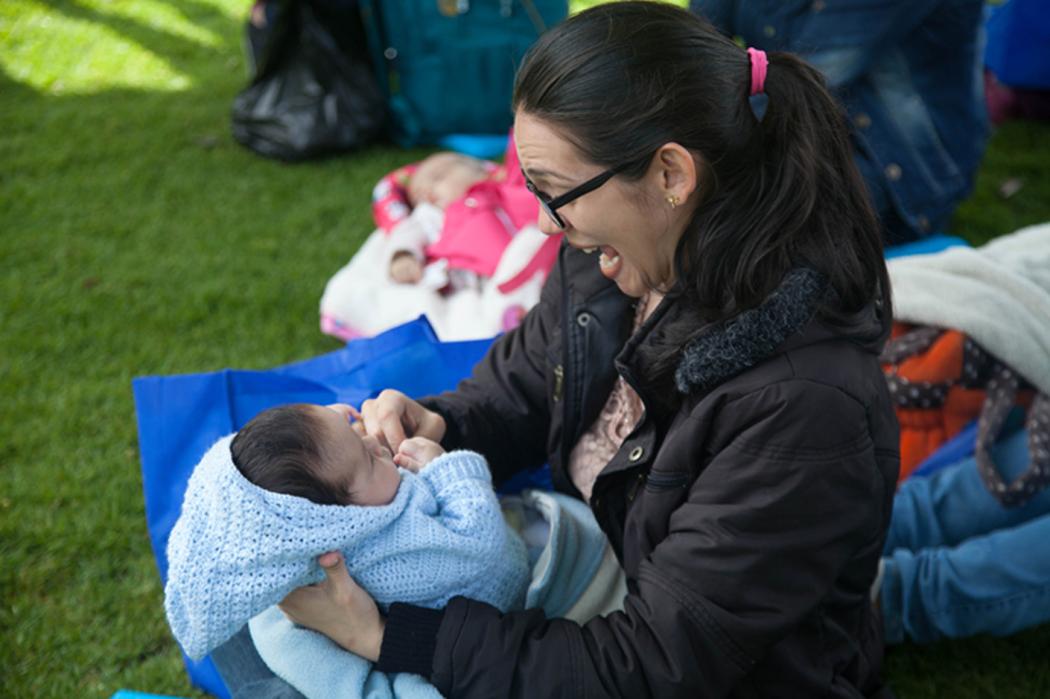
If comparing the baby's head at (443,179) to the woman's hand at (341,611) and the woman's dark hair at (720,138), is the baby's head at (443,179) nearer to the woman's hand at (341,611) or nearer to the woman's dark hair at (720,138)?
the woman's dark hair at (720,138)

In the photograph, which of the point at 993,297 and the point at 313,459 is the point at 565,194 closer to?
the point at 313,459

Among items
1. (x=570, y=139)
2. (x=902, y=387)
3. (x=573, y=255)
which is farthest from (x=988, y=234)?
(x=570, y=139)

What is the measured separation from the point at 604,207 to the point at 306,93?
3.55m

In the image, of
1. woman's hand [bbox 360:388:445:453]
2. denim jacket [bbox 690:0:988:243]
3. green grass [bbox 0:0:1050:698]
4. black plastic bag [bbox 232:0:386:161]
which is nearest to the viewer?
woman's hand [bbox 360:388:445:453]

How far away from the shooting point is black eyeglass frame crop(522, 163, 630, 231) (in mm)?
1605

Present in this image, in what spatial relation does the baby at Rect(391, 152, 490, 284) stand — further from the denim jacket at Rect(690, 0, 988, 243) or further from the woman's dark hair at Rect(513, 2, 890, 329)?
the woman's dark hair at Rect(513, 2, 890, 329)

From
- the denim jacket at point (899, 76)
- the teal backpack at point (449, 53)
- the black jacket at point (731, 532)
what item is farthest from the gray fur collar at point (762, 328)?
the teal backpack at point (449, 53)

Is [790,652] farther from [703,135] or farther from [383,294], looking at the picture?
[383,294]

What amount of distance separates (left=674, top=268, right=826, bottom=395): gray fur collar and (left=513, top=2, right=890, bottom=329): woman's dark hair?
24 mm

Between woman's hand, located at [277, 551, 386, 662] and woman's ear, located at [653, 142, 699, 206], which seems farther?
woman's hand, located at [277, 551, 386, 662]

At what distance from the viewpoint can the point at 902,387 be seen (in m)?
2.70

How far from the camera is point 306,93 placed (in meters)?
4.82

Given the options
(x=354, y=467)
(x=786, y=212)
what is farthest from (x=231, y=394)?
(x=786, y=212)

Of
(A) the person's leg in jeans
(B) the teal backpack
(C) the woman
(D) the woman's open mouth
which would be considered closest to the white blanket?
(C) the woman
